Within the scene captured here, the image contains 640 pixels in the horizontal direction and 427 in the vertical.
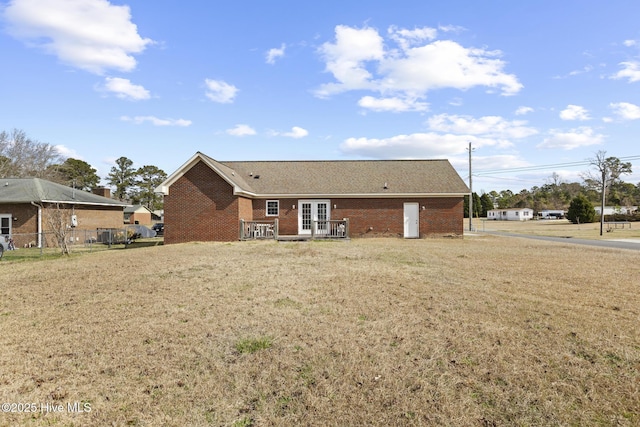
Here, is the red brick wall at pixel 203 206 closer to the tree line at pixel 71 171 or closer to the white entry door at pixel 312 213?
the white entry door at pixel 312 213

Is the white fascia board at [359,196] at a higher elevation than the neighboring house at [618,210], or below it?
higher

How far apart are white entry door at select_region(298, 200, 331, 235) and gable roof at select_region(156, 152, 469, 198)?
0.63m

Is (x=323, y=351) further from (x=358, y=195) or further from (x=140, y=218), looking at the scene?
(x=140, y=218)

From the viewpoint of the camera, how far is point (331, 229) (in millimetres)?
25047

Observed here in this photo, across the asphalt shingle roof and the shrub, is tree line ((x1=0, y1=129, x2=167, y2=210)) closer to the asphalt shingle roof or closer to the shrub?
the asphalt shingle roof

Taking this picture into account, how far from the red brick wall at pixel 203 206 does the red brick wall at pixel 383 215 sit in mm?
3965

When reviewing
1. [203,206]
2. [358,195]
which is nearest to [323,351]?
[203,206]

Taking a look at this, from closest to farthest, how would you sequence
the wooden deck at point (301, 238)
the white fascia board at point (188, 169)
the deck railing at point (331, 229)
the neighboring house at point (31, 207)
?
the white fascia board at point (188, 169), the wooden deck at point (301, 238), the deck railing at point (331, 229), the neighboring house at point (31, 207)

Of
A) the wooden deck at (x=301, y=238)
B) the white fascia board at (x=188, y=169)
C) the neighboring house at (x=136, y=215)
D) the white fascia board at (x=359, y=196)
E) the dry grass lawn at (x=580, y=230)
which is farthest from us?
the neighboring house at (x=136, y=215)

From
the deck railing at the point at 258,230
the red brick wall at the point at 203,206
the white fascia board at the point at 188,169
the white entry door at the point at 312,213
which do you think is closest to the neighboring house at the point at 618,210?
the white entry door at the point at 312,213

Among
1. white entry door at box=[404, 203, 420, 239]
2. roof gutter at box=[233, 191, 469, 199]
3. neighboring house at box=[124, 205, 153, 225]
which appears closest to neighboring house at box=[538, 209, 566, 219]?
roof gutter at box=[233, 191, 469, 199]

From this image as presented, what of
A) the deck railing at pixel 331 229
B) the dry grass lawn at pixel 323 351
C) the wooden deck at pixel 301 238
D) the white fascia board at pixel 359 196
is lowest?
the dry grass lawn at pixel 323 351

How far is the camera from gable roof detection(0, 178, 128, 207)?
24.4m

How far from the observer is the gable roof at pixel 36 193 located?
24.4m
